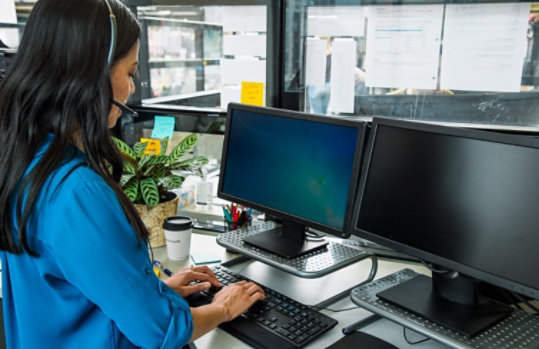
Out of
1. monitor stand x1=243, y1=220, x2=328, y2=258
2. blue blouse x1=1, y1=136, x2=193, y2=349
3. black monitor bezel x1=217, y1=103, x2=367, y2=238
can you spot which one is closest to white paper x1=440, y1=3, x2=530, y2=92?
A: black monitor bezel x1=217, y1=103, x2=367, y2=238

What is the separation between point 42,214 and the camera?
34.2 inches

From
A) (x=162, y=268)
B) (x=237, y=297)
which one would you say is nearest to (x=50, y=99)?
(x=237, y=297)

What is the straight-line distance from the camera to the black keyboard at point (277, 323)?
3.68 ft

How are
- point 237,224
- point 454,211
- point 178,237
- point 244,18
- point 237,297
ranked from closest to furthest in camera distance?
point 454,211 → point 237,297 → point 178,237 → point 237,224 → point 244,18

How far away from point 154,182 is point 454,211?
956 mm

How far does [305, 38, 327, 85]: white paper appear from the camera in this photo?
1750 millimetres

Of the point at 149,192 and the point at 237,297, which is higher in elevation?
the point at 149,192

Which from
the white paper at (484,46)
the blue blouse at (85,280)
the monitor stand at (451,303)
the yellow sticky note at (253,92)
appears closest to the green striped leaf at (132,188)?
the yellow sticky note at (253,92)

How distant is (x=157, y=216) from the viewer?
1.68m

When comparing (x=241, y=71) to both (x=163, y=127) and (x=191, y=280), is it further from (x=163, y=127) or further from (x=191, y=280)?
(x=191, y=280)

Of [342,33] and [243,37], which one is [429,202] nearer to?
[342,33]

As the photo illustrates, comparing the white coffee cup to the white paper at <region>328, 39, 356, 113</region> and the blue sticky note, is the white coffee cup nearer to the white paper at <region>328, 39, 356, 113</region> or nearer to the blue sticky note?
the blue sticky note

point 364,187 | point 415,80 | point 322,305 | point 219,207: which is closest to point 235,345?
point 322,305

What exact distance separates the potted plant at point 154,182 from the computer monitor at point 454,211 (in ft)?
2.23
